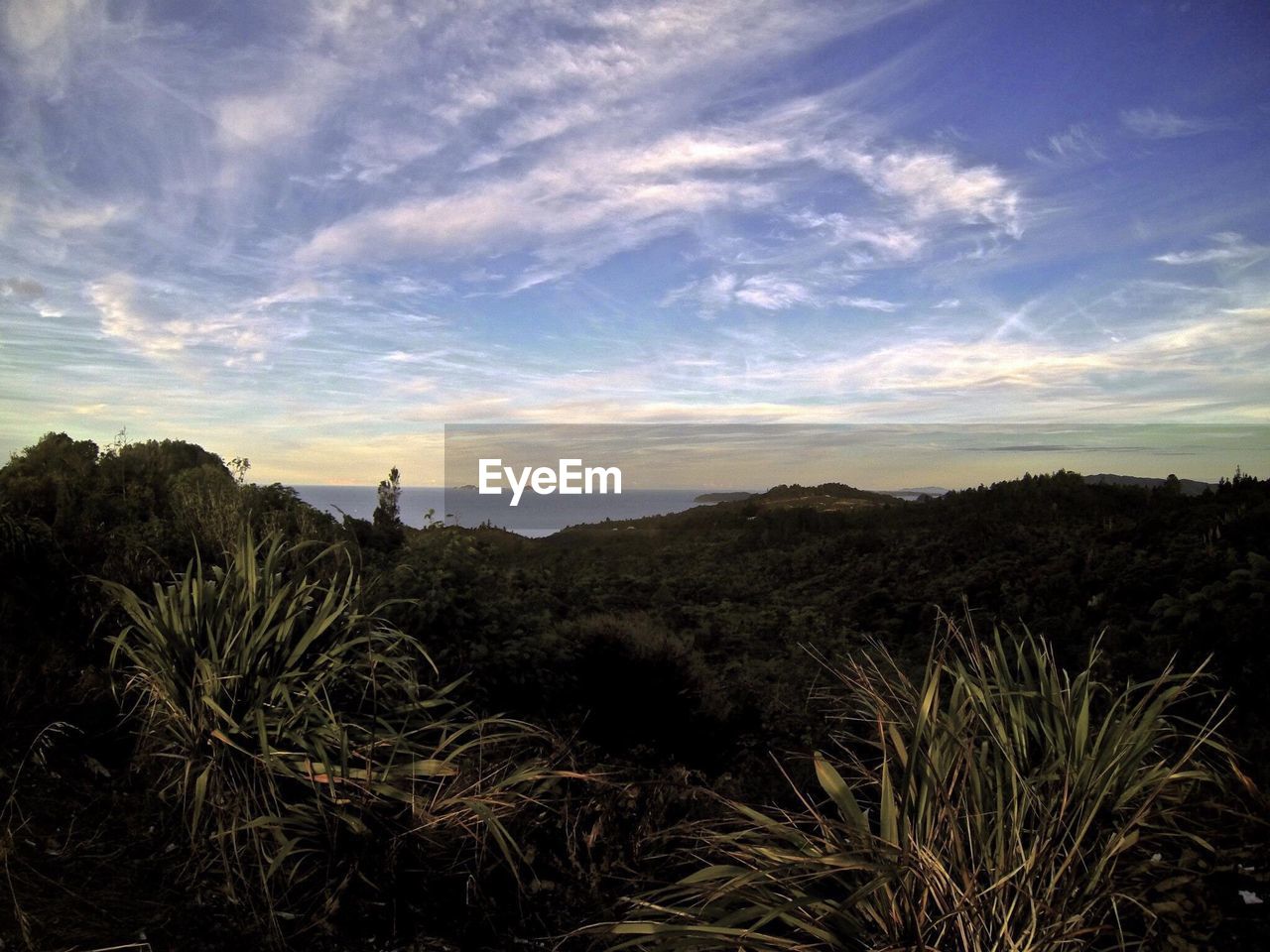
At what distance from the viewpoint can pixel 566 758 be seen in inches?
175

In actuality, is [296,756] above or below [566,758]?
above

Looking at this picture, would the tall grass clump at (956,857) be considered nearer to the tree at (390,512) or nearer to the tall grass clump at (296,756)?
the tall grass clump at (296,756)

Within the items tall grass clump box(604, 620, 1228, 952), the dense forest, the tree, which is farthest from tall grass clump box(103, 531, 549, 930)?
the tree

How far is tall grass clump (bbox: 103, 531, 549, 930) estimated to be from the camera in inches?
141

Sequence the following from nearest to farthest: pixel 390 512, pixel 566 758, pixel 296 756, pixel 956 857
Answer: pixel 956 857 → pixel 296 756 → pixel 566 758 → pixel 390 512

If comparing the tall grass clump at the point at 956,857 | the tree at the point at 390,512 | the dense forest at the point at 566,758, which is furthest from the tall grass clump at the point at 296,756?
the tree at the point at 390,512

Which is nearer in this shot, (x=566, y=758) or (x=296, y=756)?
(x=296, y=756)

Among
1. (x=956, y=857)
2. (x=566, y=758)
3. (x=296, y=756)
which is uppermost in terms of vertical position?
(x=956, y=857)

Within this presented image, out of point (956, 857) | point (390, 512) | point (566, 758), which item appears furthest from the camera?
point (390, 512)

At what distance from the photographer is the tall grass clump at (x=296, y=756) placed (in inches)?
141

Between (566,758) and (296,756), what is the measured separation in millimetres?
1353

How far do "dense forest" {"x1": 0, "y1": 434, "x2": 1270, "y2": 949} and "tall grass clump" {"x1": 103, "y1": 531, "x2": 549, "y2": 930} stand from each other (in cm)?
2

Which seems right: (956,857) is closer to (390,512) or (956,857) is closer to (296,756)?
(296,756)

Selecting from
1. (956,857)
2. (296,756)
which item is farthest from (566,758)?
(956,857)
